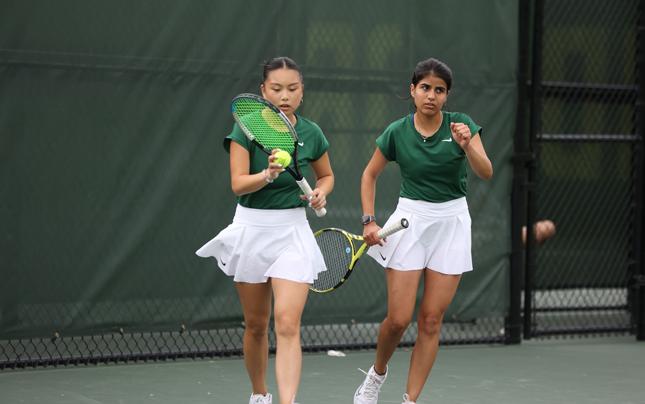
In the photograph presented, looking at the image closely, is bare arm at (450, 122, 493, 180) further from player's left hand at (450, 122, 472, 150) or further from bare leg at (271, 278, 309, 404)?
bare leg at (271, 278, 309, 404)

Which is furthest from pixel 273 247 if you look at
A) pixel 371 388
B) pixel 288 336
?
pixel 371 388

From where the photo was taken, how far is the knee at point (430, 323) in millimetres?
5367

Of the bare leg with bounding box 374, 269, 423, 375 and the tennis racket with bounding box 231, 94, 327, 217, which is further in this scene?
the bare leg with bounding box 374, 269, 423, 375

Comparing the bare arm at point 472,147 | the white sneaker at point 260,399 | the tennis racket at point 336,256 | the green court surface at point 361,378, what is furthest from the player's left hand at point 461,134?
the green court surface at point 361,378

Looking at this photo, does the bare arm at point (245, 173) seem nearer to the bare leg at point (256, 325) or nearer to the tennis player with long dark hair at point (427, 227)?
the bare leg at point (256, 325)

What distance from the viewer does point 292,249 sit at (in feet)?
16.1

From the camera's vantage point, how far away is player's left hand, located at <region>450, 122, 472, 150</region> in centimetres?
506

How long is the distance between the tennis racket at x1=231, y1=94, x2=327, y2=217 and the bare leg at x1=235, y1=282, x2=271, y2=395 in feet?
1.72

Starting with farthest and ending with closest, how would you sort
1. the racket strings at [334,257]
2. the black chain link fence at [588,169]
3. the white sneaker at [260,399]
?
the black chain link fence at [588,169] → the racket strings at [334,257] → the white sneaker at [260,399]

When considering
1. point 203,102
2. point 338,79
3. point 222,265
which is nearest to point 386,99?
point 338,79

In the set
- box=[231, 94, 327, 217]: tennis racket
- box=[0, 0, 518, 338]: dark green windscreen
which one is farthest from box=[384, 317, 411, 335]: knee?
box=[0, 0, 518, 338]: dark green windscreen

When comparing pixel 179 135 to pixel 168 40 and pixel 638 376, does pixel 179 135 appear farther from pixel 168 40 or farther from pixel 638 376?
pixel 638 376

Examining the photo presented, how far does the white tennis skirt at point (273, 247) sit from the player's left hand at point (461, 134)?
2.40ft

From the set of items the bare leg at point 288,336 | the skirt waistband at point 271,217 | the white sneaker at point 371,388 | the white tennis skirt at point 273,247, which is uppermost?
the skirt waistband at point 271,217
